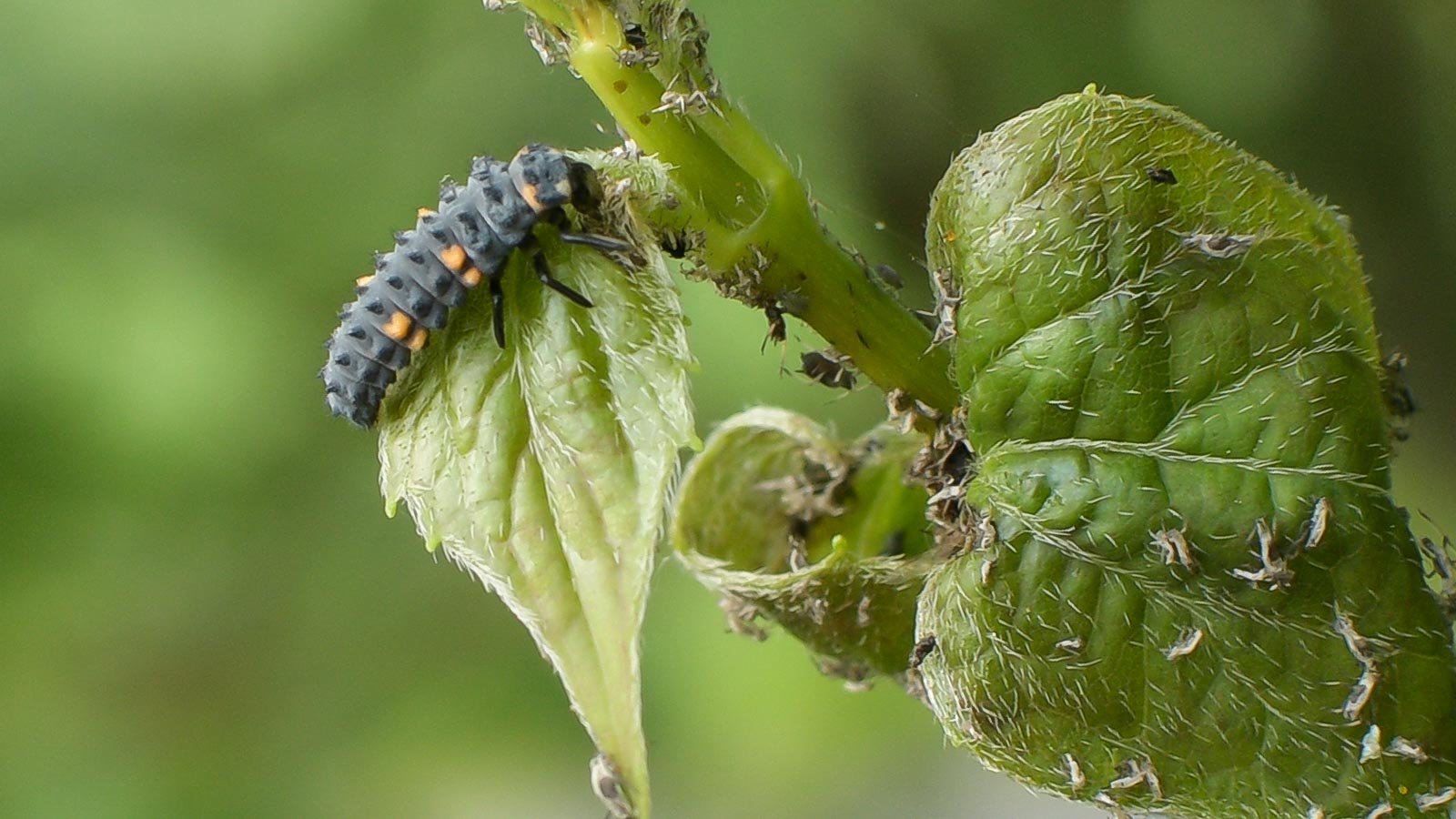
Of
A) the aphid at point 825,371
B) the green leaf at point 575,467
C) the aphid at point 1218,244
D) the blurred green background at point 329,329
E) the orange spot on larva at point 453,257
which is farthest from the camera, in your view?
the blurred green background at point 329,329

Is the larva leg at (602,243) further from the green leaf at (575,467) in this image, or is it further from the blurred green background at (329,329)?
the blurred green background at (329,329)

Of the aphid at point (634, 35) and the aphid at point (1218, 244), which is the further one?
the aphid at point (1218, 244)

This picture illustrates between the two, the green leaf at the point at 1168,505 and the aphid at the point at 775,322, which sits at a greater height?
Result: the aphid at the point at 775,322

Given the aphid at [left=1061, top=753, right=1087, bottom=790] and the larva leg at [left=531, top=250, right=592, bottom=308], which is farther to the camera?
the aphid at [left=1061, top=753, right=1087, bottom=790]

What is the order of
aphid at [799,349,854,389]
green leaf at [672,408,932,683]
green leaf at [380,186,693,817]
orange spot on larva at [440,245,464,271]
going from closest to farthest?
green leaf at [380,186,693,817]
orange spot on larva at [440,245,464,271]
aphid at [799,349,854,389]
green leaf at [672,408,932,683]

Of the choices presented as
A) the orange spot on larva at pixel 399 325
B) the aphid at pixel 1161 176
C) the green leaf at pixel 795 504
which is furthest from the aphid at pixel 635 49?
the green leaf at pixel 795 504

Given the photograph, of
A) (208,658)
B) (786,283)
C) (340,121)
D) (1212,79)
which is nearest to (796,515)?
(786,283)

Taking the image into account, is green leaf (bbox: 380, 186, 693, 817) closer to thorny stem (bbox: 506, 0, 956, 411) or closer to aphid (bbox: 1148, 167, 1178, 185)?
thorny stem (bbox: 506, 0, 956, 411)

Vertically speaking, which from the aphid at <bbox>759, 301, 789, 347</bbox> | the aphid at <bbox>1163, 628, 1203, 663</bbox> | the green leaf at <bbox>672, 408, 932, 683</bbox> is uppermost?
the aphid at <bbox>759, 301, 789, 347</bbox>

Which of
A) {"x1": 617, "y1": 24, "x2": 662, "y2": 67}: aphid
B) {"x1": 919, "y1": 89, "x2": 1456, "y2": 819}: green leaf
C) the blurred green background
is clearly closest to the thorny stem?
{"x1": 617, "y1": 24, "x2": 662, "y2": 67}: aphid
